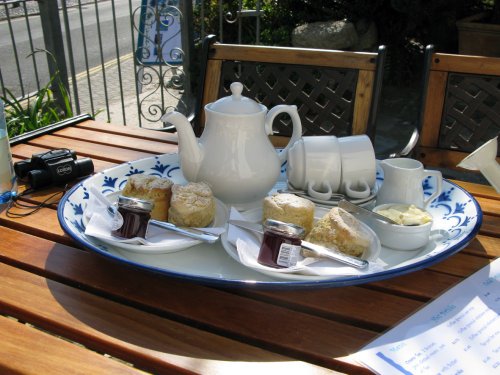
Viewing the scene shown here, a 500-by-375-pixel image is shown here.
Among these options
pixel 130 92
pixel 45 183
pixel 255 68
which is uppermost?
pixel 255 68

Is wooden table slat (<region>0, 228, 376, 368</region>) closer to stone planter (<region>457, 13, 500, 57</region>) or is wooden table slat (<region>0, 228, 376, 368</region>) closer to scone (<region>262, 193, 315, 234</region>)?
scone (<region>262, 193, 315, 234</region>)

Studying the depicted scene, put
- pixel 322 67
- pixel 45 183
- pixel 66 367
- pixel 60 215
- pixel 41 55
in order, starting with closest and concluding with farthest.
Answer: pixel 66 367, pixel 60 215, pixel 45 183, pixel 322 67, pixel 41 55

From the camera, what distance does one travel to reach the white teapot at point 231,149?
2.79ft

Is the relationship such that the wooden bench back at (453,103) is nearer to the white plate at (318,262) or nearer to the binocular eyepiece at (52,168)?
the white plate at (318,262)

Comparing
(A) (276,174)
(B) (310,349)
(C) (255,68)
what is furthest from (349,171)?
(C) (255,68)

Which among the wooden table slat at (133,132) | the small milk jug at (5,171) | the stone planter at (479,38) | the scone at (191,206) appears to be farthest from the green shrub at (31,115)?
the stone planter at (479,38)

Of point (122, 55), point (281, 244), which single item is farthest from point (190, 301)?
point (122, 55)

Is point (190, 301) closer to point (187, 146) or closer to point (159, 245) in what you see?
point (159, 245)

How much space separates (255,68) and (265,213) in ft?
2.95

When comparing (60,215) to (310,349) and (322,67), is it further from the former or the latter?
(322,67)

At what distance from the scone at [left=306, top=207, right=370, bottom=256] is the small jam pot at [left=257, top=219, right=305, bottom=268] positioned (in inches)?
2.5

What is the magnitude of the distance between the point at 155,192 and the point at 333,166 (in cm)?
31

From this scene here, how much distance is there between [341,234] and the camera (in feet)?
2.33

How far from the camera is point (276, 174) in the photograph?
901 mm
